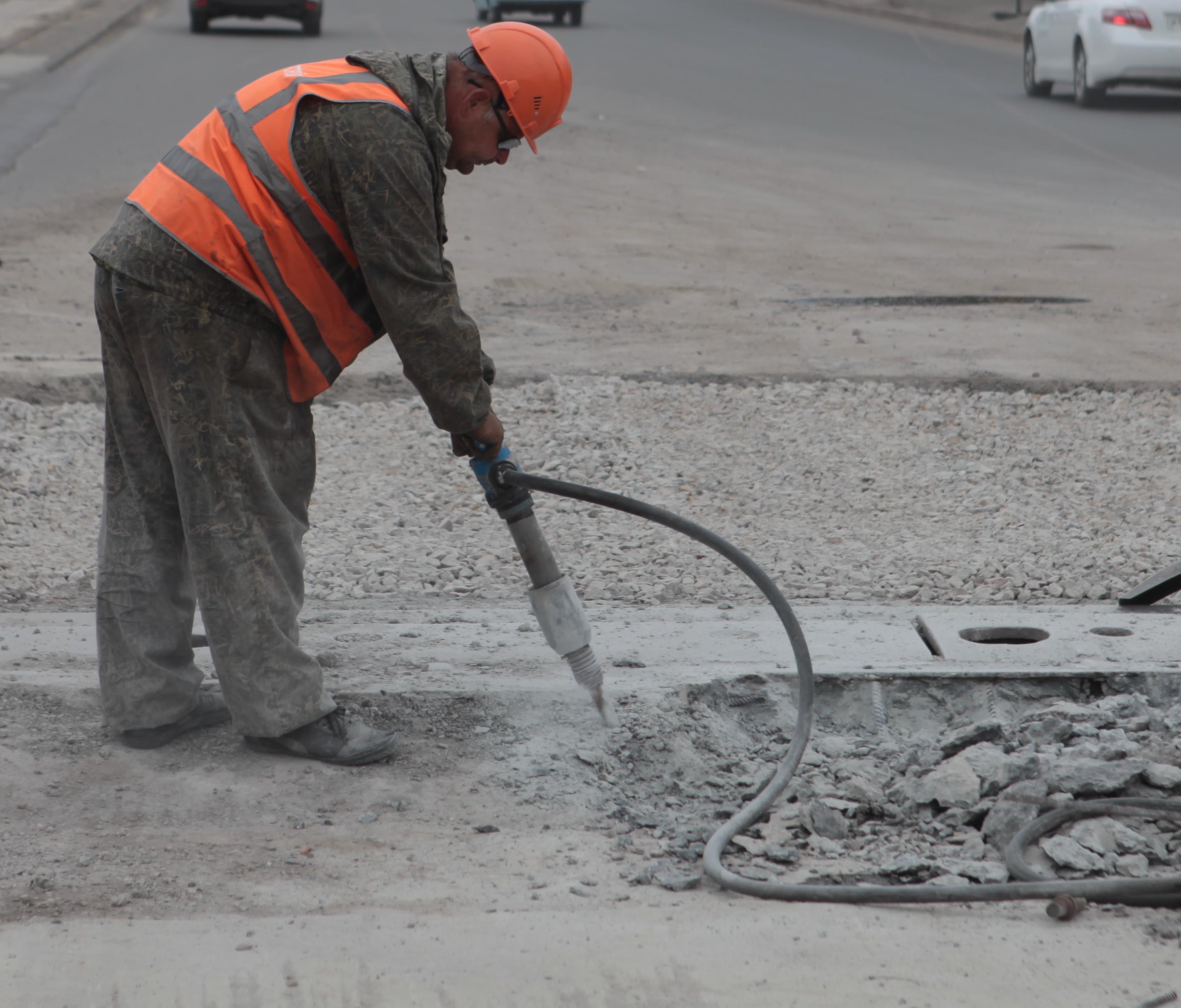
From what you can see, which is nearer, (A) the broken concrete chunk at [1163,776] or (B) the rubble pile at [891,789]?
(B) the rubble pile at [891,789]

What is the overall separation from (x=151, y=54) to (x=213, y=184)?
55.0 feet

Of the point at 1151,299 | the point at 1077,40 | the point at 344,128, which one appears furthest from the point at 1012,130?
the point at 344,128

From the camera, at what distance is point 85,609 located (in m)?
4.38

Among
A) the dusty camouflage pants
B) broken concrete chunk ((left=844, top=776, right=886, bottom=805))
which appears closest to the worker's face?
the dusty camouflage pants

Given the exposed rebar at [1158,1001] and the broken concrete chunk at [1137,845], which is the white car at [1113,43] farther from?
the exposed rebar at [1158,1001]

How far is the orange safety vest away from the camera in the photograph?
2.84 meters

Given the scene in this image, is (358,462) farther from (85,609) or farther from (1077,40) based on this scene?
(1077,40)

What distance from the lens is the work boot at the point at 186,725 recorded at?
11.2ft

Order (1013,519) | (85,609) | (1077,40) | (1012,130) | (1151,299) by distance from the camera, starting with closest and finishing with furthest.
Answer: (85,609)
(1013,519)
(1151,299)
(1012,130)
(1077,40)

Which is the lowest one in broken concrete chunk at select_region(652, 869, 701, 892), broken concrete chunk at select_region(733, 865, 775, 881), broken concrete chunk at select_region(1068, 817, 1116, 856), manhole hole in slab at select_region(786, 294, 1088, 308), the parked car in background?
broken concrete chunk at select_region(733, 865, 775, 881)

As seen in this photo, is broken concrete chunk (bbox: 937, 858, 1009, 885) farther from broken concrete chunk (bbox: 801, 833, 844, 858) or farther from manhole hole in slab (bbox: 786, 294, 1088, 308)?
manhole hole in slab (bbox: 786, 294, 1088, 308)

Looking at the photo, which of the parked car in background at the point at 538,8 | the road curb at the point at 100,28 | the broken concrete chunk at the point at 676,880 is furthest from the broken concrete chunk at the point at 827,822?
the parked car in background at the point at 538,8

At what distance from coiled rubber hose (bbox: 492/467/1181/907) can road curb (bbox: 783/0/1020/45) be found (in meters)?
21.5

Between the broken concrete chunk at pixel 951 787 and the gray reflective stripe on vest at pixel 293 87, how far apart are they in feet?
6.32
